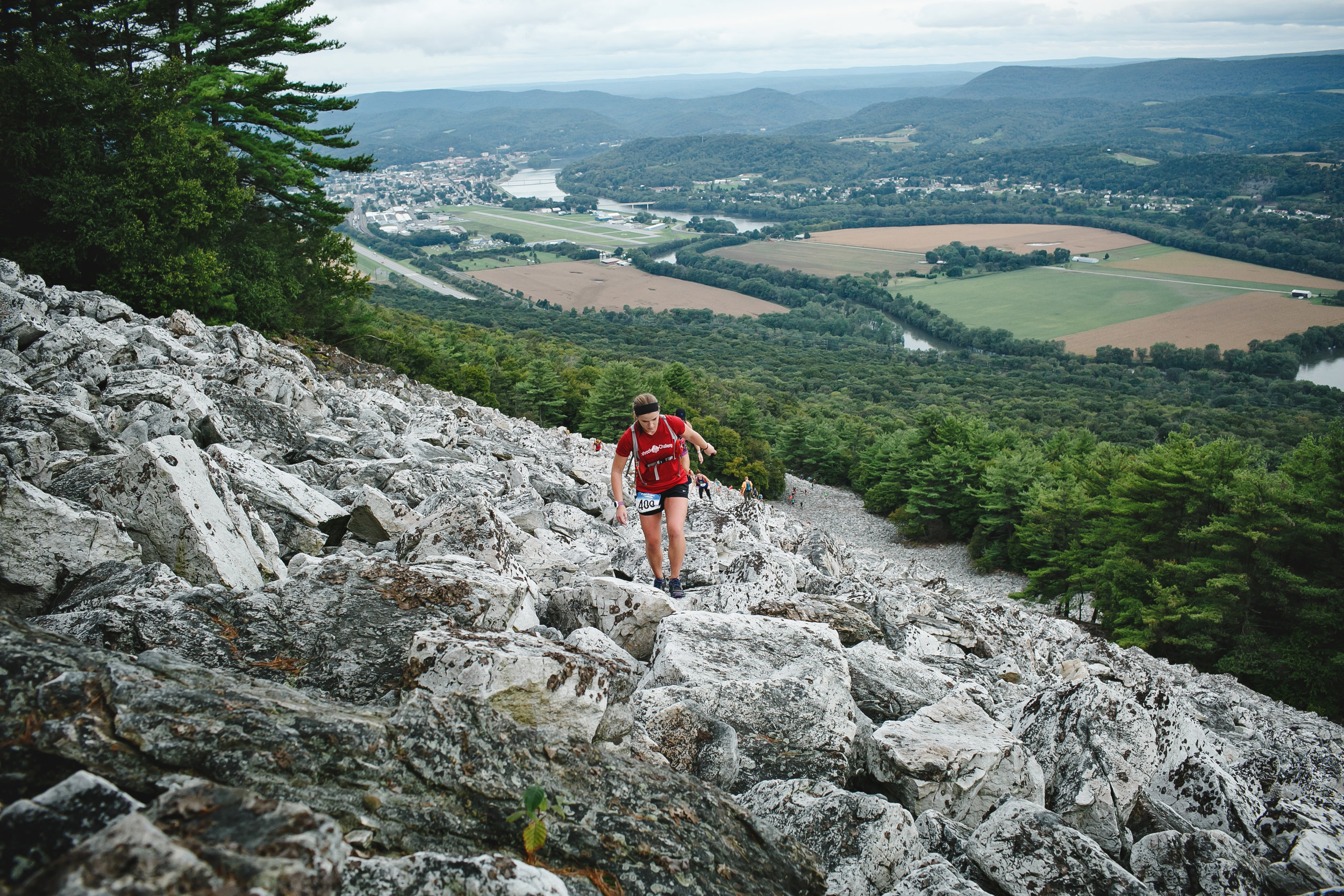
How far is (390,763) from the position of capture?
3.71 m

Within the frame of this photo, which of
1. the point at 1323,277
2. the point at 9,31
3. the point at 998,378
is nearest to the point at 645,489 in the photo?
the point at 9,31

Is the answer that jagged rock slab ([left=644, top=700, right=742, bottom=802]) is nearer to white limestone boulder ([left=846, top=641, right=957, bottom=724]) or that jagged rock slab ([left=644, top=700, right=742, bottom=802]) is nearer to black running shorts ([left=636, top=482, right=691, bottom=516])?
white limestone boulder ([left=846, top=641, right=957, bottom=724])

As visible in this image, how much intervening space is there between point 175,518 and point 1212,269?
195 m

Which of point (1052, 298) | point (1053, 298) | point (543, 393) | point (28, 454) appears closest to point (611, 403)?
point (543, 393)

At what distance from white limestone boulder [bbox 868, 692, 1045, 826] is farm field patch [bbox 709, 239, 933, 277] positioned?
545ft

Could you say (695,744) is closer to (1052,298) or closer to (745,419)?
(745,419)

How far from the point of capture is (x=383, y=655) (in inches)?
197

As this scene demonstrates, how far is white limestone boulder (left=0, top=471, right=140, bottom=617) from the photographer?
5.14 metres

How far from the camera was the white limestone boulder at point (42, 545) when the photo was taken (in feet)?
16.9

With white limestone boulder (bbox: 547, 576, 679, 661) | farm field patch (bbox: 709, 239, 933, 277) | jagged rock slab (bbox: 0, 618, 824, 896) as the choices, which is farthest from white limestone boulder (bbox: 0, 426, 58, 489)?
farm field patch (bbox: 709, 239, 933, 277)

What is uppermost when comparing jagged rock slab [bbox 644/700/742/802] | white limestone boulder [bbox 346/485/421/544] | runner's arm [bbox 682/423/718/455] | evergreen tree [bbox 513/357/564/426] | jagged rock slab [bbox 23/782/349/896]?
jagged rock slab [bbox 23/782/349/896]

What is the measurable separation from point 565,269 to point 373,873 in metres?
167

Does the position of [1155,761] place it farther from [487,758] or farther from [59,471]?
[59,471]

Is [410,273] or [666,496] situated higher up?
[666,496]
